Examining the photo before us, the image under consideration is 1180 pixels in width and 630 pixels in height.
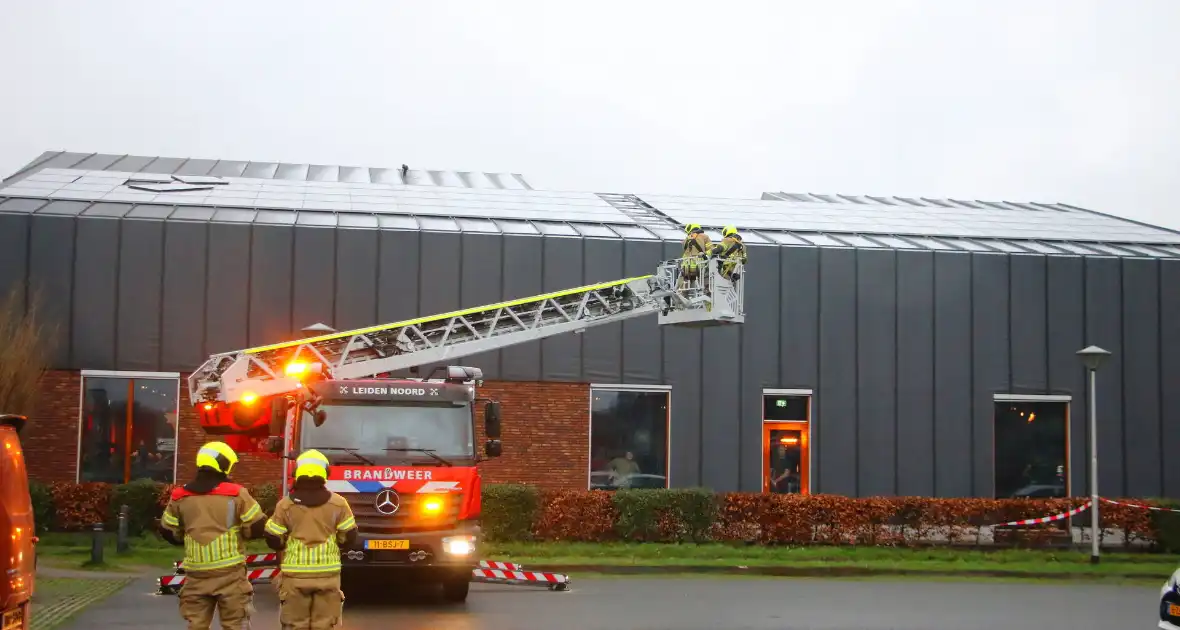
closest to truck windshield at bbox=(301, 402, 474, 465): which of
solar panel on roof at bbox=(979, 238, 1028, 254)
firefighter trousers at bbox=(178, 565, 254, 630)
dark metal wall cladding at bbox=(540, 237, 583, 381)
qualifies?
firefighter trousers at bbox=(178, 565, 254, 630)

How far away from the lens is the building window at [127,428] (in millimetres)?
23922

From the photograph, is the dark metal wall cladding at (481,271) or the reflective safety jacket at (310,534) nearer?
the reflective safety jacket at (310,534)

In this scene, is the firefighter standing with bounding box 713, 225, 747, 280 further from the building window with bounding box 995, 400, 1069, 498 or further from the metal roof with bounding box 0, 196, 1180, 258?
the building window with bounding box 995, 400, 1069, 498

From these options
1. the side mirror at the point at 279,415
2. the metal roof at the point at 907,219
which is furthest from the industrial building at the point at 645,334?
Result: the side mirror at the point at 279,415

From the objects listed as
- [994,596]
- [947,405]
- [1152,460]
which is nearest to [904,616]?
[994,596]

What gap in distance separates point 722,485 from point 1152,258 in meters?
10.8

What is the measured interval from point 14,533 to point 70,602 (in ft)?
24.6

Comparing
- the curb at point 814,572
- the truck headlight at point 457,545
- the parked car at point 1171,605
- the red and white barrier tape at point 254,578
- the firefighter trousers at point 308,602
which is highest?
the firefighter trousers at point 308,602

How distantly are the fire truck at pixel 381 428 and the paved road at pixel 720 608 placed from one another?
718 mm

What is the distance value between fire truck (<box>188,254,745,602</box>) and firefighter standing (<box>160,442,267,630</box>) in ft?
14.5

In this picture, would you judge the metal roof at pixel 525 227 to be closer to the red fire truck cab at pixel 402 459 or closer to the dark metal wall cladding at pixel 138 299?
the dark metal wall cladding at pixel 138 299

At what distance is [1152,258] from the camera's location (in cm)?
2794

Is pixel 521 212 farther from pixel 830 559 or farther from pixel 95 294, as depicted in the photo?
pixel 830 559

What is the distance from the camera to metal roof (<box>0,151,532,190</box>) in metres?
32.0
